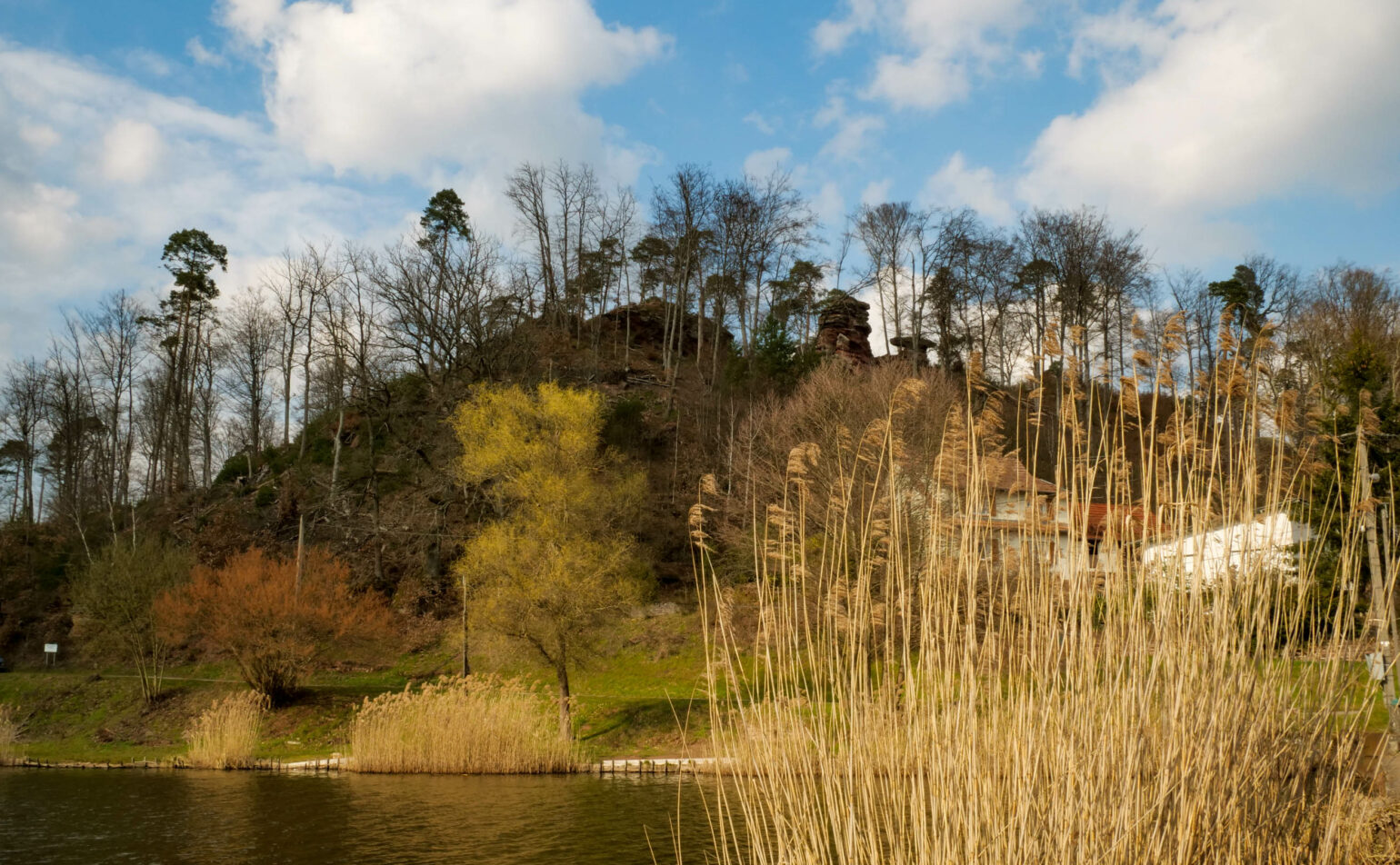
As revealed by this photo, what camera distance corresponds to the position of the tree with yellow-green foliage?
826 inches

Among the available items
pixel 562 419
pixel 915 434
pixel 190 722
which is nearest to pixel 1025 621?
pixel 915 434

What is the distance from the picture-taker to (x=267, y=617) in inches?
909

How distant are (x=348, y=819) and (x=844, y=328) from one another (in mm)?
37497

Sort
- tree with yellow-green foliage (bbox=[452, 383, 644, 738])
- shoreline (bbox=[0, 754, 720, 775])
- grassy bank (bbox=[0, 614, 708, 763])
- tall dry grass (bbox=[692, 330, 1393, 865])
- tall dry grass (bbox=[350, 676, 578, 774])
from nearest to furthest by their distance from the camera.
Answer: tall dry grass (bbox=[692, 330, 1393, 865])
tall dry grass (bbox=[350, 676, 578, 774])
shoreline (bbox=[0, 754, 720, 775])
tree with yellow-green foliage (bbox=[452, 383, 644, 738])
grassy bank (bbox=[0, 614, 708, 763])

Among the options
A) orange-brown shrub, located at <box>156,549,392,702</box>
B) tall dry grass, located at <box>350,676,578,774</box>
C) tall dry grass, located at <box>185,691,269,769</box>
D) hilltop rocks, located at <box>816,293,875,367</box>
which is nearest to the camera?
tall dry grass, located at <box>350,676,578,774</box>

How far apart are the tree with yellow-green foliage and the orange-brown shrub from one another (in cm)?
380

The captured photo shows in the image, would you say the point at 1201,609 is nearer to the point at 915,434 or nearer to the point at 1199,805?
the point at 1199,805

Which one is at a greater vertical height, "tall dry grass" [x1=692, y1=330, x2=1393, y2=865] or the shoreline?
"tall dry grass" [x1=692, y1=330, x2=1393, y2=865]

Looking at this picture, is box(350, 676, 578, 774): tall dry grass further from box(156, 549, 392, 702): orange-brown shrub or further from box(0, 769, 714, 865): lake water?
box(156, 549, 392, 702): orange-brown shrub

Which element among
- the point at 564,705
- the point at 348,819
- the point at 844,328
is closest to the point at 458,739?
the point at 564,705

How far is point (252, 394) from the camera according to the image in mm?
43625

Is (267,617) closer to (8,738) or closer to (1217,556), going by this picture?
(8,738)

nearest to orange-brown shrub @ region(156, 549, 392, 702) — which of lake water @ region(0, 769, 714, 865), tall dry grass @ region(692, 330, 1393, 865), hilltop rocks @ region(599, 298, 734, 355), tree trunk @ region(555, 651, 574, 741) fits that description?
lake water @ region(0, 769, 714, 865)

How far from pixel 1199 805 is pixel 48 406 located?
49137 millimetres
